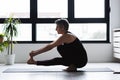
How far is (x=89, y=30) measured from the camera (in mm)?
7137

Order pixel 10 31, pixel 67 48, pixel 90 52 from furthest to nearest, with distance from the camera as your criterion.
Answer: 1. pixel 90 52
2. pixel 10 31
3. pixel 67 48

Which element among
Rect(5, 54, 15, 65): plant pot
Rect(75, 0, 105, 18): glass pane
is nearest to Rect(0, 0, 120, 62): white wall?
Rect(5, 54, 15, 65): plant pot

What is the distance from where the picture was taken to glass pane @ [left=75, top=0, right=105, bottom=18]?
709 centimetres

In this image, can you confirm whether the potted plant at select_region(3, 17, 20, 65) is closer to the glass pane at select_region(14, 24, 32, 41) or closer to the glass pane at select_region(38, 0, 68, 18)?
the glass pane at select_region(14, 24, 32, 41)

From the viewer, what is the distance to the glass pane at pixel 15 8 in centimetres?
704

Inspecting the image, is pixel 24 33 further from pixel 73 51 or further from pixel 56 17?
pixel 73 51

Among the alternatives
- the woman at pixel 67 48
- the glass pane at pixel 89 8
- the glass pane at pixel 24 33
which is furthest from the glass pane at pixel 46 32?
the woman at pixel 67 48

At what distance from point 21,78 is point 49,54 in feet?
9.99

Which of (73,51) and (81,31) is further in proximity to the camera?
(81,31)

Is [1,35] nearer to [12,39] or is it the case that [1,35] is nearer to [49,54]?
[12,39]

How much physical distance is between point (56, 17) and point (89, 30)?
93cm

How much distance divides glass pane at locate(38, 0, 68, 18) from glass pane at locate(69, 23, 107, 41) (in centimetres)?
43

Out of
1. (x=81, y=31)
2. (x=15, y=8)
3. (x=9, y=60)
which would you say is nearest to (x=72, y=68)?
(x=9, y=60)

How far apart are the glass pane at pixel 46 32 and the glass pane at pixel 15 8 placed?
1.52 feet
